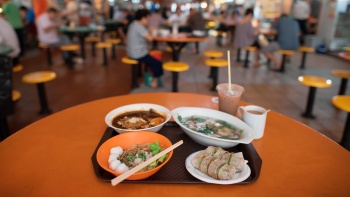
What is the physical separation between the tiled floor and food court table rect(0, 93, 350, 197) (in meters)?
2.47

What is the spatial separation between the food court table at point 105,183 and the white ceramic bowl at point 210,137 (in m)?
0.09

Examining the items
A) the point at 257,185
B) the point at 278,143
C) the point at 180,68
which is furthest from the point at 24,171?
the point at 180,68

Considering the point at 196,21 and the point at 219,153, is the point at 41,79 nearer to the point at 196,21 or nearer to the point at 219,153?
the point at 219,153

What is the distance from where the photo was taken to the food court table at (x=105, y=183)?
0.86 metres

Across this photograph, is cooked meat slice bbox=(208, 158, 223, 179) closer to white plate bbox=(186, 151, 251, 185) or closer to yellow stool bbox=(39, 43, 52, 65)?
white plate bbox=(186, 151, 251, 185)

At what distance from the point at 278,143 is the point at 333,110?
360cm

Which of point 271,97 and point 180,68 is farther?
point 271,97

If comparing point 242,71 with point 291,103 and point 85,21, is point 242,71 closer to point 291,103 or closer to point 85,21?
point 291,103

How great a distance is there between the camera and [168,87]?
203 inches

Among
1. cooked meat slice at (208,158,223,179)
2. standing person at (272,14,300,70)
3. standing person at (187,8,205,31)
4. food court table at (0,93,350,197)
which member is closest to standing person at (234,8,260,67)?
standing person at (272,14,300,70)

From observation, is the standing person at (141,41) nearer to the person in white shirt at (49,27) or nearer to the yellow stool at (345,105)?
the person in white shirt at (49,27)

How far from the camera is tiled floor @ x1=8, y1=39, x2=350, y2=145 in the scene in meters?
3.81

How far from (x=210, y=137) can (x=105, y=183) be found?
0.45m

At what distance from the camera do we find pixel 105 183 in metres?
0.88
